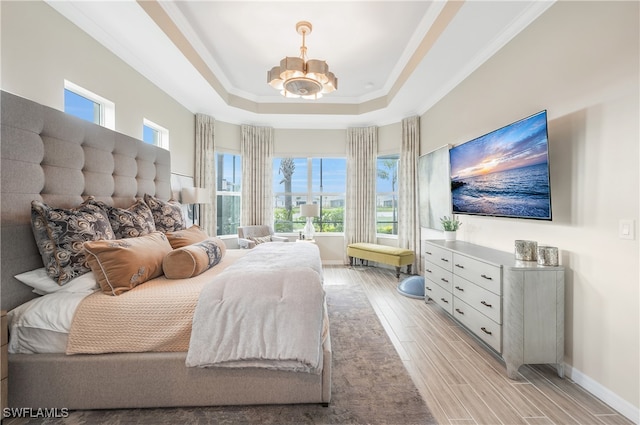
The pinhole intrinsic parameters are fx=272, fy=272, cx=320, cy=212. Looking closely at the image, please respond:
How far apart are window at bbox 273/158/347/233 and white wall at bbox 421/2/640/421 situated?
3.70 meters

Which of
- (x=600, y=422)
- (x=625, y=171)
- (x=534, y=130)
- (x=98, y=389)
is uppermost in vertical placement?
(x=534, y=130)

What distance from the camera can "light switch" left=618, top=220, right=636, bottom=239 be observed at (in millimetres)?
1646

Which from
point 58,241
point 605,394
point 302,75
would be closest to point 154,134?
point 302,75

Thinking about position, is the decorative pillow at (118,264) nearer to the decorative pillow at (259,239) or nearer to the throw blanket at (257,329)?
the throw blanket at (257,329)

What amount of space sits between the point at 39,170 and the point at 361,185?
459 centimetres

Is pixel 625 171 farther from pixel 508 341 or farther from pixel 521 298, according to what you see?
pixel 508 341

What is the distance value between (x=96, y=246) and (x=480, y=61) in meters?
3.98

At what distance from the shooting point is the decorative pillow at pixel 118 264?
172 cm

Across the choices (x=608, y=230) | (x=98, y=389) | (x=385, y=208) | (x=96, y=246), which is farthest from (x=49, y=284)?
(x=385, y=208)

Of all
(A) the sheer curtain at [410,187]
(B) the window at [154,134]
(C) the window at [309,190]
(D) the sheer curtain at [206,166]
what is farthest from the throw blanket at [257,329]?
(C) the window at [309,190]

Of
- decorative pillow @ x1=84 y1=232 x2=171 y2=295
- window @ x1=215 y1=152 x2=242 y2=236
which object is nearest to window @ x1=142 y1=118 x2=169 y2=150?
window @ x1=215 y1=152 x2=242 y2=236

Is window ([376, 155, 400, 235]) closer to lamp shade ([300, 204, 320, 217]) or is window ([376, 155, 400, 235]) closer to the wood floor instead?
lamp shade ([300, 204, 320, 217])

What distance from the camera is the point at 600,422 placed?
161cm

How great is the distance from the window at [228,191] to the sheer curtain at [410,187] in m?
3.22
